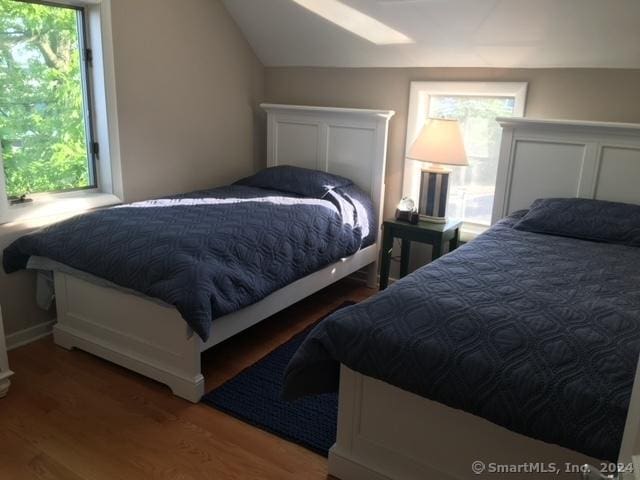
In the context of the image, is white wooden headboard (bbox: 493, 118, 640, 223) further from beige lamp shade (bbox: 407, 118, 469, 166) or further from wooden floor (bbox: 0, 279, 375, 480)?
wooden floor (bbox: 0, 279, 375, 480)

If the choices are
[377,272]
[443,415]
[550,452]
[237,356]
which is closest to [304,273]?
[237,356]

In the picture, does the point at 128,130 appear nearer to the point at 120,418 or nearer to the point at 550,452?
the point at 120,418

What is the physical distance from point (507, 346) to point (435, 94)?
235cm

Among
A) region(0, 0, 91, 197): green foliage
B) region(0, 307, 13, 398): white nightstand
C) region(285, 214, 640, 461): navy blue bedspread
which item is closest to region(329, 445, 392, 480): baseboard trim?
region(285, 214, 640, 461): navy blue bedspread

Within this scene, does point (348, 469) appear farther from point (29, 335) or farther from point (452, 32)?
point (452, 32)

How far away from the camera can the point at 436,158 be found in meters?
3.15

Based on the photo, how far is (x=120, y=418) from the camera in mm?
2219

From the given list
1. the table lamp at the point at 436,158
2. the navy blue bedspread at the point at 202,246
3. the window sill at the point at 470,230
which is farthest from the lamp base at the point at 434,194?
the navy blue bedspread at the point at 202,246

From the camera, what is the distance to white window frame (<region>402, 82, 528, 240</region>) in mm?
3143

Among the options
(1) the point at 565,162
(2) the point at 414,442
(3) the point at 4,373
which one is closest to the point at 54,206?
(3) the point at 4,373

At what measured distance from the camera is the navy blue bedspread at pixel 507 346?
135 cm

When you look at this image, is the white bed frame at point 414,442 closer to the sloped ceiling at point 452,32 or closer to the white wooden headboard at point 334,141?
the sloped ceiling at point 452,32

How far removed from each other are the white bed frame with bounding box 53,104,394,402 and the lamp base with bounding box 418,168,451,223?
365 mm

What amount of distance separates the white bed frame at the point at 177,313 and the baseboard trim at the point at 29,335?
17 centimetres
